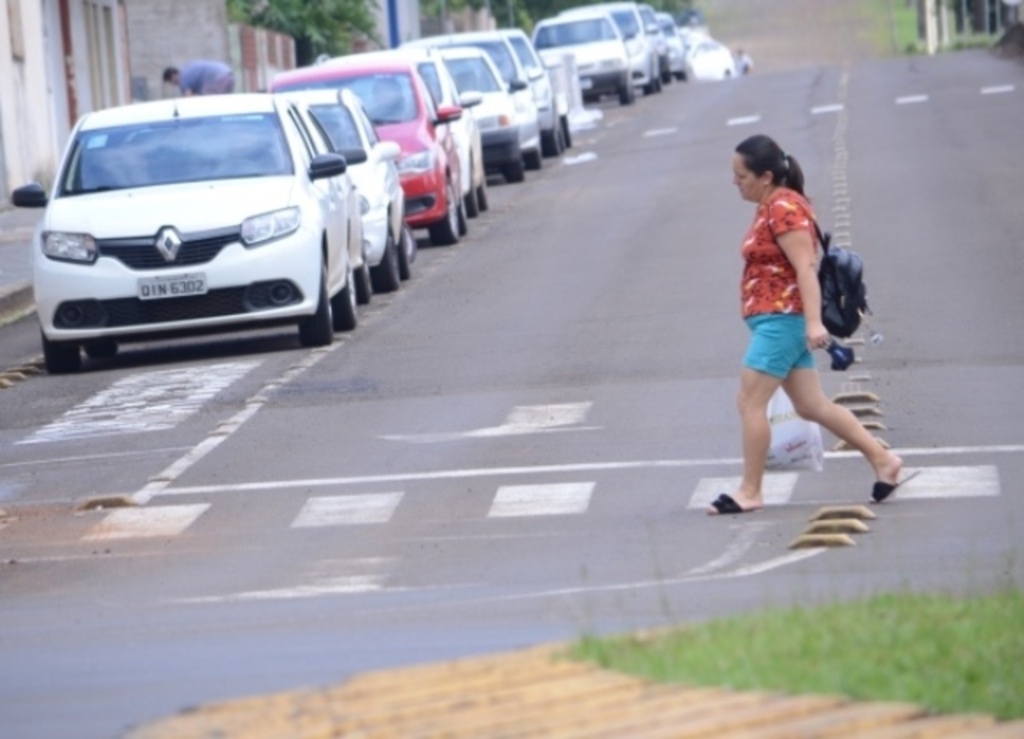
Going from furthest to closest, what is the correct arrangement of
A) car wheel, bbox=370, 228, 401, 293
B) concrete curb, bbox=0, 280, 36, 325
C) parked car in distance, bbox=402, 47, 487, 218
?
parked car in distance, bbox=402, 47, 487, 218, concrete curb, bbox=0, 280, 36, 325, car wheel, bbox=370, 228, 401, 293

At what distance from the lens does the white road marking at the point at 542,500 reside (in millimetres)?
11664

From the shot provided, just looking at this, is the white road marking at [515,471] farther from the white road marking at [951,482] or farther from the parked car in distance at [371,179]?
the parked car in distance at [371,179]

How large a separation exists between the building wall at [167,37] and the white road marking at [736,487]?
36.5 metres

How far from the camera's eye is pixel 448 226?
1062 inches

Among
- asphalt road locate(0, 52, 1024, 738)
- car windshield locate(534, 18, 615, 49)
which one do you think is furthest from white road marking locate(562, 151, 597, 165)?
car windshield locate(534, 18, 615, 49)

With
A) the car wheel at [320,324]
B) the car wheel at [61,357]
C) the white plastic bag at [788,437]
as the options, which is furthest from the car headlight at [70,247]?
the white plastic bag at [788,437]

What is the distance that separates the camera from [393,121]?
2703cm

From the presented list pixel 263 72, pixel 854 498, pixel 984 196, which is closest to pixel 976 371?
pixel 854 498

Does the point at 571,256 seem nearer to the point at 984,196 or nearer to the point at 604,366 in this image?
the point at 984,196

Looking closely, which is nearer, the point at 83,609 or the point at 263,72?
the point at 83,609

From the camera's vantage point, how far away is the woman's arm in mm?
11281

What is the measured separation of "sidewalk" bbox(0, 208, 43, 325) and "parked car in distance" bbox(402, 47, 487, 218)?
15.5ft

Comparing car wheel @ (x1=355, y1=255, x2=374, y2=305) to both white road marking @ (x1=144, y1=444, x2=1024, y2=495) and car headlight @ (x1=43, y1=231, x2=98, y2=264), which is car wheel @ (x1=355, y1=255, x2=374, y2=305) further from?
white road marking @ (x1=144, y1=444, x2=1024, y2=495)

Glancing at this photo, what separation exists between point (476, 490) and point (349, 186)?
28.3 feet
